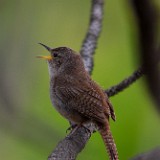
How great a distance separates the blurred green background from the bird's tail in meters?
0.08

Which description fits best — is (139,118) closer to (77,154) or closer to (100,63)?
(77,154)

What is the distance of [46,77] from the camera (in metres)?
4.55

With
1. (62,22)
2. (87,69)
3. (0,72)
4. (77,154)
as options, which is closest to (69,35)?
(62,22)

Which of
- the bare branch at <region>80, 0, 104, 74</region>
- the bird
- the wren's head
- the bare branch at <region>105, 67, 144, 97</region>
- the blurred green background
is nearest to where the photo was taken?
the blurred green background

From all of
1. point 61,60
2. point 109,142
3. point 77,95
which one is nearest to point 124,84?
point 109,142

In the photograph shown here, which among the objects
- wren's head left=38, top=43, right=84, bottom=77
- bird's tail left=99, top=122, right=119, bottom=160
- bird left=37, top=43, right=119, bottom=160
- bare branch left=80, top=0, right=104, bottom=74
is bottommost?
bird's tail left=99, top=122, right=119, bottom=160

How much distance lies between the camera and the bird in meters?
3.05

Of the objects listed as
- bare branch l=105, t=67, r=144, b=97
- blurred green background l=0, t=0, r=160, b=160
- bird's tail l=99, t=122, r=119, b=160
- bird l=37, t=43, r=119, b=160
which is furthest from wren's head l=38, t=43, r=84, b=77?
bird's tail l=99, t=122, r=119, b=160

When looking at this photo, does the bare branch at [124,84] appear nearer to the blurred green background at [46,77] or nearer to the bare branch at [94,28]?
the blurred green background at [46,77]

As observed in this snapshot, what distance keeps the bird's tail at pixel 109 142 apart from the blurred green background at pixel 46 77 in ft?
0.28

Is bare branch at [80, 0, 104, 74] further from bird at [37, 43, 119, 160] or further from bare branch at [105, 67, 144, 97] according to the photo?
bare branch at [105, 67, 144, 97]

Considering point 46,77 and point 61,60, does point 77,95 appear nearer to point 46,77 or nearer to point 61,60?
point 61,60

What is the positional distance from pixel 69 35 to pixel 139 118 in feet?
6.19

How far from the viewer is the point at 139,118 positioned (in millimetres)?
2879
